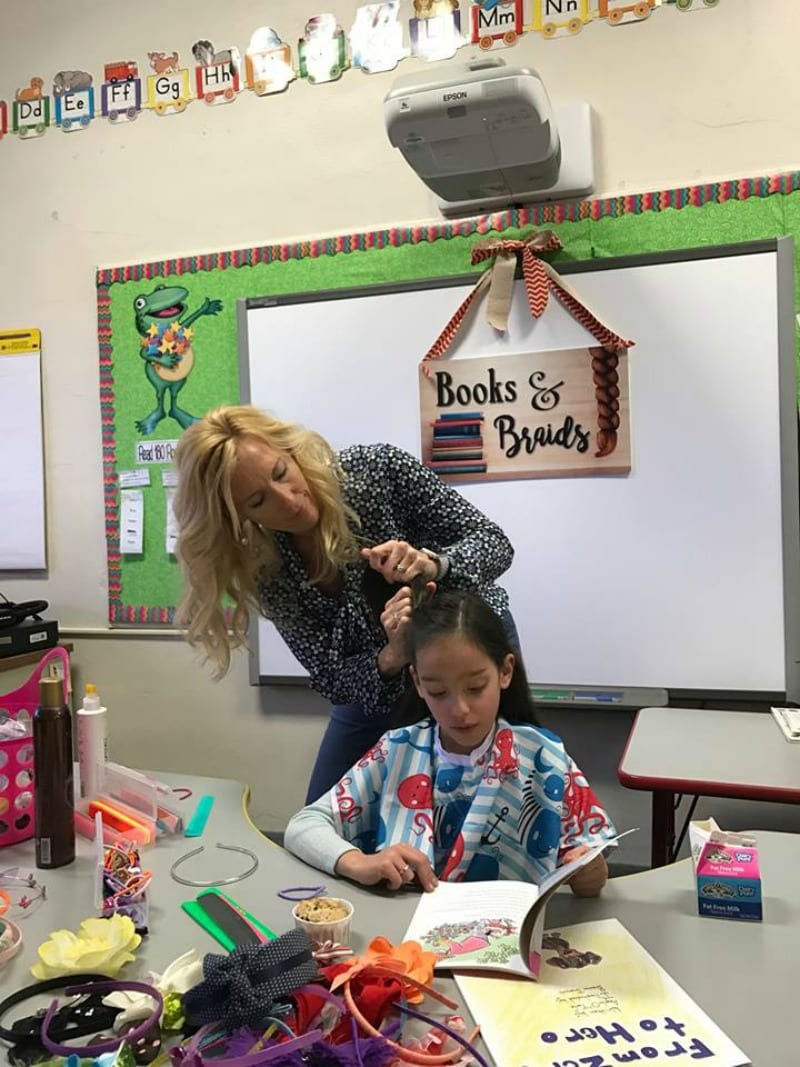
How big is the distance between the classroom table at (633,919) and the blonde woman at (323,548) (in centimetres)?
42

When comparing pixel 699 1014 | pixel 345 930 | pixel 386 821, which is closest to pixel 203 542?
pixel 386 821

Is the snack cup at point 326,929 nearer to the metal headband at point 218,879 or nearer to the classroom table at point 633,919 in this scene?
the classroom table at point 633,919

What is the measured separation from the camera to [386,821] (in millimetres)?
1248

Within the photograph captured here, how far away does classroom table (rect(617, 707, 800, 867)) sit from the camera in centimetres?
155

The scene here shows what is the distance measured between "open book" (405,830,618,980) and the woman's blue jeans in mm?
575

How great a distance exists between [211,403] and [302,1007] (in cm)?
204

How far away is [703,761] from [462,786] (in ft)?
2.24

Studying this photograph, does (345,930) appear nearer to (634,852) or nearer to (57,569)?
(634,852)

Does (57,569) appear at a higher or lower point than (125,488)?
lower

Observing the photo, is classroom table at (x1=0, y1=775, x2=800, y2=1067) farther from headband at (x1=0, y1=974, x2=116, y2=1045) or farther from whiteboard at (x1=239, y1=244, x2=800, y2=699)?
whiteboard at (x1=239, y1=244, x2=800, y2=699)

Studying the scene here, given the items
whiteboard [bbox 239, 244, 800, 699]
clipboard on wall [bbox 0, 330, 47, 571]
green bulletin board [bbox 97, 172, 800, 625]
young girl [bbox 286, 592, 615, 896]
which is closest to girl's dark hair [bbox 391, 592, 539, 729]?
young girl [bbox 286, 592, 615, 896]

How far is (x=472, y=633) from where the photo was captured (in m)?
1.24

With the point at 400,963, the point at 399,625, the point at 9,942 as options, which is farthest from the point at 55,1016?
the point at 399,625

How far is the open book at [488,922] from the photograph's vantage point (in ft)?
2.91
